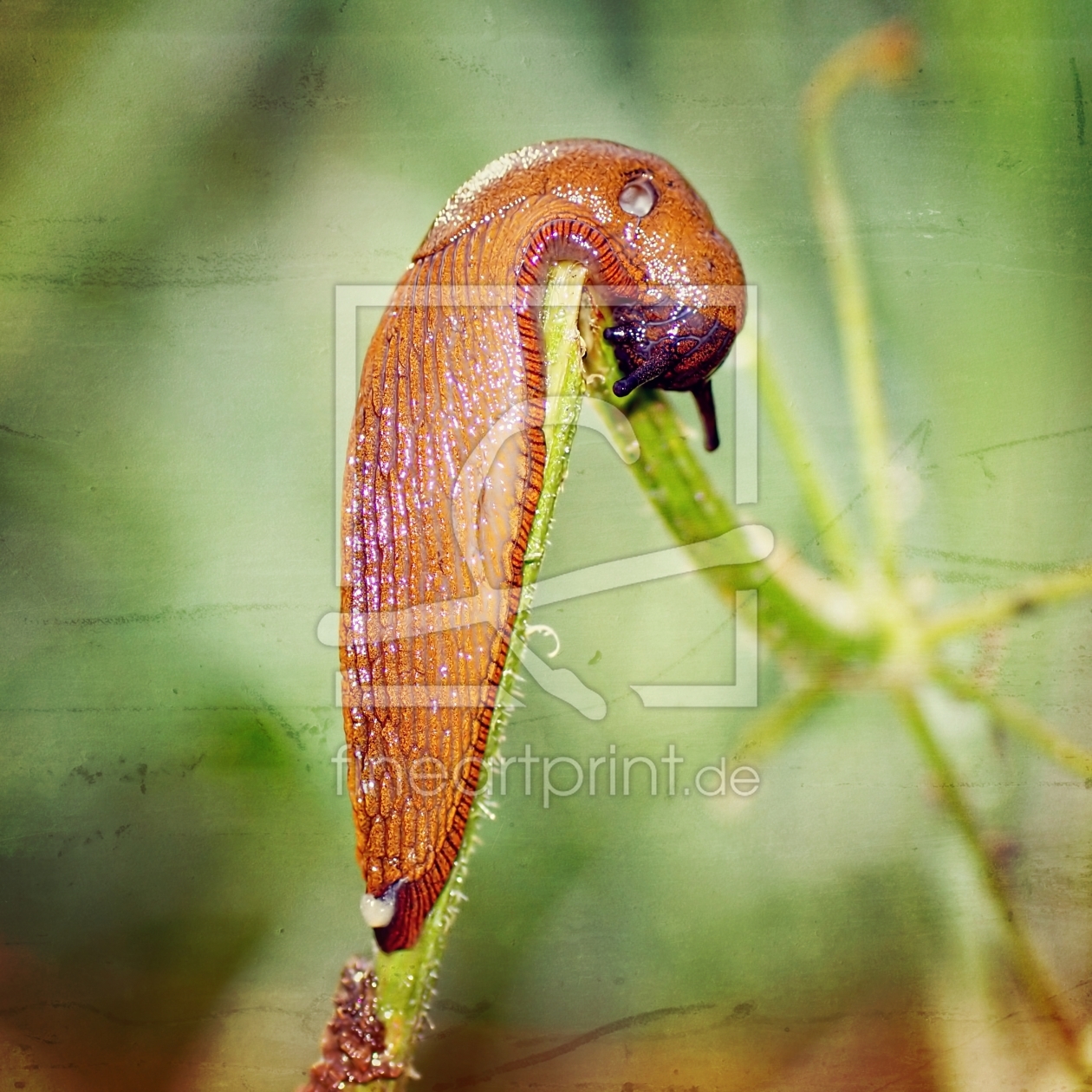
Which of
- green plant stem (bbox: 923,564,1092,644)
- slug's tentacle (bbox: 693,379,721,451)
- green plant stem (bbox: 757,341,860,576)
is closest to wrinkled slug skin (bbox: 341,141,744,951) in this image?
slug's tentacle (bbox: 693,379,721,451)

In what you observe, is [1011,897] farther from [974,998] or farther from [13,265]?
[13,265]

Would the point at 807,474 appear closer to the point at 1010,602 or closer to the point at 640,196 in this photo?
the point at 1010,602

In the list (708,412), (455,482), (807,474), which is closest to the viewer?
(455,482)

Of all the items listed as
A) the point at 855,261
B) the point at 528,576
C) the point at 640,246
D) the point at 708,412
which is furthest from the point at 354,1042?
the point at 855,261

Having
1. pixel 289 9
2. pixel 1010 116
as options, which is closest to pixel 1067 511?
pixel 1010 116

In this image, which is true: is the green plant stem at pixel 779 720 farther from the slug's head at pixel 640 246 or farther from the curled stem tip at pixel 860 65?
the curled stem tip at pixel 860 65

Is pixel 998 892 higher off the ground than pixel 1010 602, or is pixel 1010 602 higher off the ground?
pixel 1010 602

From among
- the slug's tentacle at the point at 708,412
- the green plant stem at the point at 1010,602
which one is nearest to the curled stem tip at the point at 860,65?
the slug's tentacle at the point at 708,412
